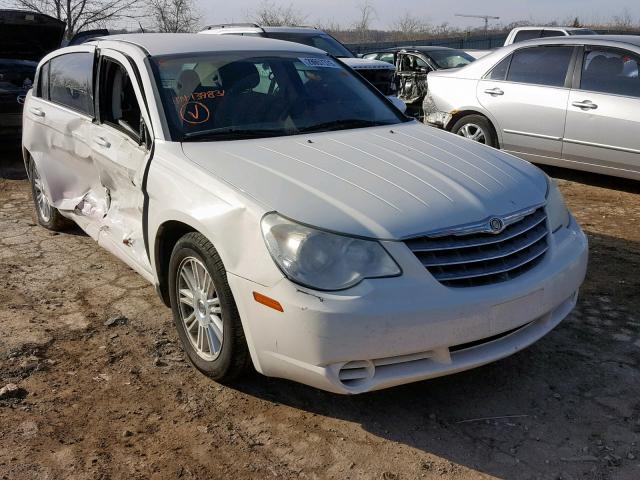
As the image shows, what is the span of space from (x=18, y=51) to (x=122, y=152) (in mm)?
6768

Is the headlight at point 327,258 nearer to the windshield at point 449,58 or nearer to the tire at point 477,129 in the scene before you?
the tire at point 477,129

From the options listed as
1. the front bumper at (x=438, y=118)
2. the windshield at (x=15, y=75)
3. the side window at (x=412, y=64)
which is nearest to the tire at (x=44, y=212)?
the windshield at (x=15, y=75)

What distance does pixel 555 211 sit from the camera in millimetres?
3582

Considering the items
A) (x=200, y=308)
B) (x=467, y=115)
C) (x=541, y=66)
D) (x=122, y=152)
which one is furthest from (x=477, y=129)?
(x=200, y=308)

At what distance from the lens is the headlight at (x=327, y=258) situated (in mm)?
2801

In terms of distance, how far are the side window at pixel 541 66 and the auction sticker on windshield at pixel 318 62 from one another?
3543 millimetres

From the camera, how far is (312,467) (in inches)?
112

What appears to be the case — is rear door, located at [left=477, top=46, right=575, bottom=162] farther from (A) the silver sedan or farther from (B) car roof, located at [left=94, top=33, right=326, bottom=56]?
(B) car roof, located at [left=94, top=33, right=326, bottom=56]

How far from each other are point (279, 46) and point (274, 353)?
247 cm

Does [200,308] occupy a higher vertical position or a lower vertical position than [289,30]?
lower

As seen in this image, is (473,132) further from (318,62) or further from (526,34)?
(526,34)

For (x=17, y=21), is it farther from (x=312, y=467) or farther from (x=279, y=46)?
(x=312, y=467)

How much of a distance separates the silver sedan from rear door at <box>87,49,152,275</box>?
4.67 meters

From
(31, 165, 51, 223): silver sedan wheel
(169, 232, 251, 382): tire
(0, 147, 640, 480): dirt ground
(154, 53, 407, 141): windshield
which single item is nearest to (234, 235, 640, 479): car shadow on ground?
(0, 147, 640, 480): dirt ground
